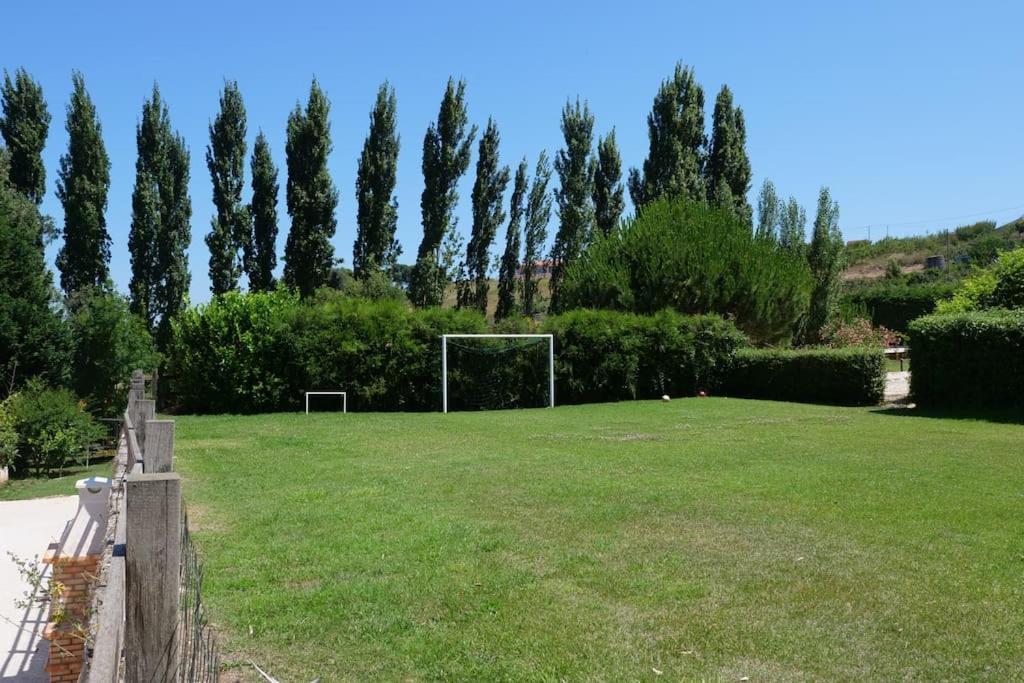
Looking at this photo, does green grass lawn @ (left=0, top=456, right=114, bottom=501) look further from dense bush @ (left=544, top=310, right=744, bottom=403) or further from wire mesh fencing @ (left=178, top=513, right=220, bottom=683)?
dense bush @ (left=544, top=310, right=744, bottom=403)

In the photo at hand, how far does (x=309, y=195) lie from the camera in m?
34.8

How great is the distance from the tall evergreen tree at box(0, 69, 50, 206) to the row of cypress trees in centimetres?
5

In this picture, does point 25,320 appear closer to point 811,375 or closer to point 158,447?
point 158,447

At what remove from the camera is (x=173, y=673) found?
2.91m

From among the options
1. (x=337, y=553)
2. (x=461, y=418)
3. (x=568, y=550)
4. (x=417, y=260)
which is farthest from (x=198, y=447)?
(x=417, y=260)

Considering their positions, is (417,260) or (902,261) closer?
(417,260)

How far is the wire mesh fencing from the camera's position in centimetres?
357

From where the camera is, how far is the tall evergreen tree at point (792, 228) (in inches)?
1467

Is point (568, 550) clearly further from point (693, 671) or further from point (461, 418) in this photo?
point (461, 418)

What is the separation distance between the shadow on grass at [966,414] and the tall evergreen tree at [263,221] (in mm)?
24594

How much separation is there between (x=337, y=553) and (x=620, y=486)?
3914mm

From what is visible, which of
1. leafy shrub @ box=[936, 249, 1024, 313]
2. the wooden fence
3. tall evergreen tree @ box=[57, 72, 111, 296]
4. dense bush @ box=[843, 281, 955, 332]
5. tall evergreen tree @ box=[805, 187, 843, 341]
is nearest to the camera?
the wooden fence

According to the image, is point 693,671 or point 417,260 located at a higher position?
point 417,260

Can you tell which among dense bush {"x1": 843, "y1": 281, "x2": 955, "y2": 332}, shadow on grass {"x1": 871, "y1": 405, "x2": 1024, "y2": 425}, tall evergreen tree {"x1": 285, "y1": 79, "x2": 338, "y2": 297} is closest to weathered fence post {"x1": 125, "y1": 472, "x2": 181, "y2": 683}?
shadow on grass {"x1": 871, "y1": 405, "x2": 1024, "y2": 425}
